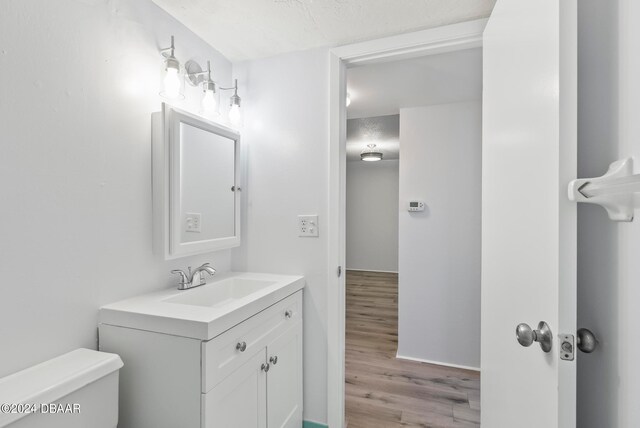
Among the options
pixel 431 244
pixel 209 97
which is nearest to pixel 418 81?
pixel 431 244

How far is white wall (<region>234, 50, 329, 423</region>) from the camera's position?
175cm

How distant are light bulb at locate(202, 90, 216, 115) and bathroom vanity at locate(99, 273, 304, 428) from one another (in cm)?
94

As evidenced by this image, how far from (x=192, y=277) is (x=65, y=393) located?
2.28ft

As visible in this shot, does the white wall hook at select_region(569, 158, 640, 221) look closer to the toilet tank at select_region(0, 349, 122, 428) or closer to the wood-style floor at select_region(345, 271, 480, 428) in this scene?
the toilet tank at select_region(0, 349, 122, 428)

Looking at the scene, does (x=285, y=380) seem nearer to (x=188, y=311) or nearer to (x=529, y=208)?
(x=188, y=311)

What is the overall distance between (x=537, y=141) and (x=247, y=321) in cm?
114

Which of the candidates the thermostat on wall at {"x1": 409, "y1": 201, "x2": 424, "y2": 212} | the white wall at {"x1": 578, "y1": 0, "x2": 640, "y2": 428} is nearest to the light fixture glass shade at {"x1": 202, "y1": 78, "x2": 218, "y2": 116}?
the white wall at {"x1": 578, "y1": 0, "x2": 640, "y2": 428}

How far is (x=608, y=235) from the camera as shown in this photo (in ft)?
2.23

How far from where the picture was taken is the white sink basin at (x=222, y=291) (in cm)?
146

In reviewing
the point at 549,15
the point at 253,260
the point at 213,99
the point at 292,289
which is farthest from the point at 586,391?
the point at 213,99

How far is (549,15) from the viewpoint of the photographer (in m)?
0.73

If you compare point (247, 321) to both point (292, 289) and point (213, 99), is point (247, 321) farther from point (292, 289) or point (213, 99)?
point (213, 99)

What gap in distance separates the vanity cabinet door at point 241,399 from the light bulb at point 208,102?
1230mm

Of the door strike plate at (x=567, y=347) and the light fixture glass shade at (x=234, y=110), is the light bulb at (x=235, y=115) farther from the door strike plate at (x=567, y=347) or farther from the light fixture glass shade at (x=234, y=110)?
the door strike plate at (x=567, y=347)
